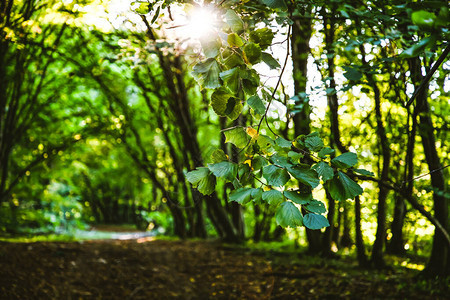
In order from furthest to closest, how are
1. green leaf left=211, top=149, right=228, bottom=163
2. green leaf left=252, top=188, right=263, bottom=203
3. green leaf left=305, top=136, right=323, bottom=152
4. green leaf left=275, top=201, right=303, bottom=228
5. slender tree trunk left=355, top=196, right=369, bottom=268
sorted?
slender tree trunk left=355, top=196, right=369, bottom=268
green leaf left=211, top=149, right=228, bottom=163
green leaf left=305, top=136, right=323, bottom=152
green leaf left=252, top=188, right=263, bottom=203
green leaf left=275, top=201, right=303, bottom=228

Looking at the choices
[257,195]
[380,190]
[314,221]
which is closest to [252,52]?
[257,195]

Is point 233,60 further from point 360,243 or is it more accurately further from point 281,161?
point 360,243

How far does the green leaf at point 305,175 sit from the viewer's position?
3.81 feet

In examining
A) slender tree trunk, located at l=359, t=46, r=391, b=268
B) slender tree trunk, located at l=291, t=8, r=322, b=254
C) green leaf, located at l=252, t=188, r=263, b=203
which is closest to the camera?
green leaf, located at l=252, t=188, r=263, b=203

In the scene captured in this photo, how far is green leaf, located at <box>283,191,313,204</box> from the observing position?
117cm

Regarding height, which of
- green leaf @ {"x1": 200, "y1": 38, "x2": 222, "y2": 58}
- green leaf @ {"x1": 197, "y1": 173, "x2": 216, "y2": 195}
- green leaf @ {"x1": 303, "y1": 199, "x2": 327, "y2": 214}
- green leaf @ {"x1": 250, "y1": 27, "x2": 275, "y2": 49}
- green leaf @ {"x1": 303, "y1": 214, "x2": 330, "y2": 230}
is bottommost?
green leaf @ {"x1": 303, "y1": 214, "x2": 330, "y2": 230}

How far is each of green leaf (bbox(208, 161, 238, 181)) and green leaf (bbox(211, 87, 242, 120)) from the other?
0.74 ft

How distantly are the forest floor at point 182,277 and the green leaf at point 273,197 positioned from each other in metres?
3.25

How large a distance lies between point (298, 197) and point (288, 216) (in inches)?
4.0

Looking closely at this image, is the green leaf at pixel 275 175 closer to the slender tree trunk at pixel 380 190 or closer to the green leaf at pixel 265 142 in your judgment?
the green leaf at pixel 265 142

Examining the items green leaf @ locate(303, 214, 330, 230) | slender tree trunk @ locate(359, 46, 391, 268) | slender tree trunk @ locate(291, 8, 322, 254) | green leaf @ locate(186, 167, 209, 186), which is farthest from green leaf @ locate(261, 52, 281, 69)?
slender tree trunk @ locate(359, 46, 391, 268)

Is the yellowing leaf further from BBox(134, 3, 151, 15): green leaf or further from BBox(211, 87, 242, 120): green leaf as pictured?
BBox(134, 3, 151, 15): green leaf

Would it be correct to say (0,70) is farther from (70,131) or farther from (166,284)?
(166,284)

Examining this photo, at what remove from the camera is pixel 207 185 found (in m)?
1.35
